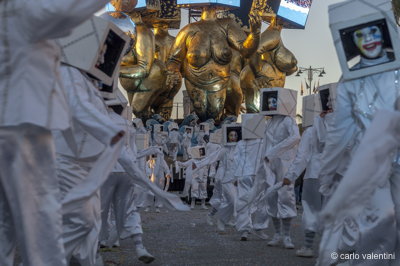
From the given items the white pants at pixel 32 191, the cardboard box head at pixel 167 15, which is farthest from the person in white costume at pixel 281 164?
the cardboard box head at pixel 167 15

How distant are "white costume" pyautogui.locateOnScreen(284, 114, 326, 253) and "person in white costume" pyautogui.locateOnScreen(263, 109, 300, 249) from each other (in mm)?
672

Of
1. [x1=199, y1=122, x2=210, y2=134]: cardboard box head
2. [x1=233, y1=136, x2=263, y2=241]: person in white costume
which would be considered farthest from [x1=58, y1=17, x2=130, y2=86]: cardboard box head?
[x1=199, y1=122, x2=210, y2=134]: cardboard box head

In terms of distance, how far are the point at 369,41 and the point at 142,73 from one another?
88.4 feet

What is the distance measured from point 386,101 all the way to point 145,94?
27429 mm

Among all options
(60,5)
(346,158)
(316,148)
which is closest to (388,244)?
(346,158)

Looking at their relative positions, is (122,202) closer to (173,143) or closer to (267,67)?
(173,143)

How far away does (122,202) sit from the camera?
8383 millimetres

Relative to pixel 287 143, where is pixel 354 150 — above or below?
above

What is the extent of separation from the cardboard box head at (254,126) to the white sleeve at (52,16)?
27.1 ft

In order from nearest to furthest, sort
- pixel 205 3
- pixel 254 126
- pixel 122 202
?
pixel 122 202 < pixel 254 126 < pixel 205 3

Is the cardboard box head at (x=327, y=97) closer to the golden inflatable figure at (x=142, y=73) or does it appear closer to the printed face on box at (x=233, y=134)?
the printed face on box at (x=233, y=134)

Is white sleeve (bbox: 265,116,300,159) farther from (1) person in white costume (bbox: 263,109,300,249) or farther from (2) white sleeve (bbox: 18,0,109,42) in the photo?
(2) white sleeve (bbox: 18,0,109,42)

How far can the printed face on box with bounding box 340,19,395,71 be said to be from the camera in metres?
5.61

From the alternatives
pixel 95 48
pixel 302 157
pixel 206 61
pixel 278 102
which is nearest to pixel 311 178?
pixel 302 157
